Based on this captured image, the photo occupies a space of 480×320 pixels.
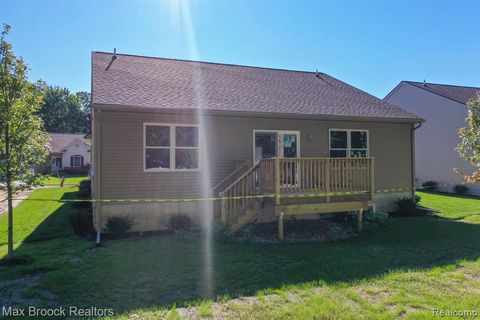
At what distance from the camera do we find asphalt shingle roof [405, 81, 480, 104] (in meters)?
20.9

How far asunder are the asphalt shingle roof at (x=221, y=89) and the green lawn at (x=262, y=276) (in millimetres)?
3955

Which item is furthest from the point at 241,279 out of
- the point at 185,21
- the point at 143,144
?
→ the point at 185,21

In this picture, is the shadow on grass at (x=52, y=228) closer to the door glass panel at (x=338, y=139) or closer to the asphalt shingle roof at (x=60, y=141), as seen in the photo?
the door glass panel at (x=338, y=139)

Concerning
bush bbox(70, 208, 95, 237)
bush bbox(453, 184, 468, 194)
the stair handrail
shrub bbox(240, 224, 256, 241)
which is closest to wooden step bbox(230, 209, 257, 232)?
shrub bbox(240, 224, 256, 241)

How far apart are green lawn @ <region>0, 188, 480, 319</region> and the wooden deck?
1.11m

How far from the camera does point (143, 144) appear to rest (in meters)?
9.46

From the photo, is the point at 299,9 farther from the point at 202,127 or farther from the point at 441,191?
the point at 441,191

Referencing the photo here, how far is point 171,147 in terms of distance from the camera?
9.77 m

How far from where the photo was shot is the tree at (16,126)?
260 inches

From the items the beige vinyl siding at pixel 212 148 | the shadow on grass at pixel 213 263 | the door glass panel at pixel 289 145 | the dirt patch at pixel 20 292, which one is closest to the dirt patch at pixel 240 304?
the shadow on grass at pixel 213 263

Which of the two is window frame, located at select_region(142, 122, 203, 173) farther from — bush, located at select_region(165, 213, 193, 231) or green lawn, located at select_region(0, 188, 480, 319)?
green lawn, located at select_region(0, 188, 480, 319)

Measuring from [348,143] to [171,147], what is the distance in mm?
5984

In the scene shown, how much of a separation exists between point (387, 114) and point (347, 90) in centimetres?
269

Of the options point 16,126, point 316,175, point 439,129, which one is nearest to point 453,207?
point 316,175
